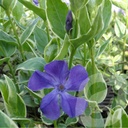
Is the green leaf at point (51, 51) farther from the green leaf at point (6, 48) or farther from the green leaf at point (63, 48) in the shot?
the green leaf at point (6, 48)

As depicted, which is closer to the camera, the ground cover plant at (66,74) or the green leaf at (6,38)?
the ground cover plant at (66,74)

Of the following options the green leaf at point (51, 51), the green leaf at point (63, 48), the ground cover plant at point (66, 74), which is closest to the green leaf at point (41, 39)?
the ground cover plant at point (66, 74)

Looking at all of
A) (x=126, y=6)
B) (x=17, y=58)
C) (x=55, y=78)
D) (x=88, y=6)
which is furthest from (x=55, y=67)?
(x=17, y=58)

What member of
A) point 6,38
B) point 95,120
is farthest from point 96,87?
point 6,38

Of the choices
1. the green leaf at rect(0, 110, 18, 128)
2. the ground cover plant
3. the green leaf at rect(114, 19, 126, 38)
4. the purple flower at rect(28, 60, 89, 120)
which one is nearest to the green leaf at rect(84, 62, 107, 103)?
the ground cover plant

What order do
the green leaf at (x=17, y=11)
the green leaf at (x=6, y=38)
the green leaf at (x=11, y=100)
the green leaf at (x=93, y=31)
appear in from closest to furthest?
the green leaf at (x=93, y=31), the green leaf at (x=11, y=100), the green leaf at (x=6, y=38), the green leaf at (x=17, y=11)
